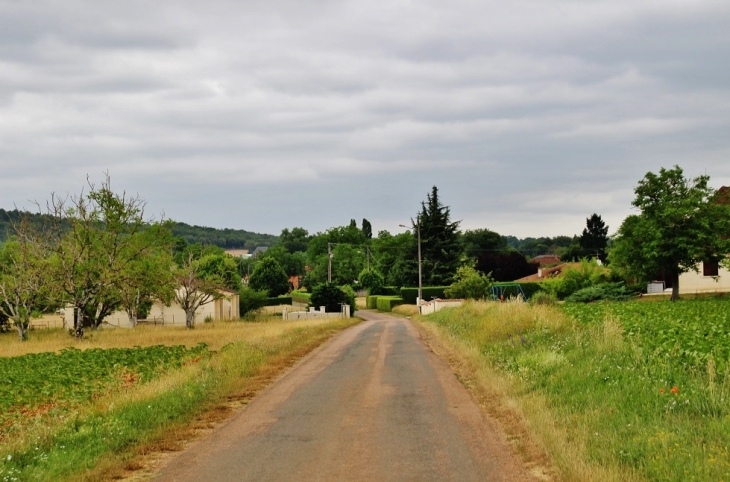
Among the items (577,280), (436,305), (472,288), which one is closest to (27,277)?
(436,305)

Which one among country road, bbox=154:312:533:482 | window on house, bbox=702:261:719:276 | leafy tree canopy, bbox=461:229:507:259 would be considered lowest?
country road, bbox=154:312:533:482

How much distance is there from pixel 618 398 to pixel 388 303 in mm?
75609

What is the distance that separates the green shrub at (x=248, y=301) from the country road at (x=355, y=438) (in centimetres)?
5433

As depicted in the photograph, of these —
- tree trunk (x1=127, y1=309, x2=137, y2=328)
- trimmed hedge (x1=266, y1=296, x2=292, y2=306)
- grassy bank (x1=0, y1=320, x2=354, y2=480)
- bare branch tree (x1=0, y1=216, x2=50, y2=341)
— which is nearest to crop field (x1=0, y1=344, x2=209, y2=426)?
grassy bank (x1=0, y1=320, x2=354, y2=480)

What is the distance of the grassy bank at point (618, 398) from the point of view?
25.1 ft

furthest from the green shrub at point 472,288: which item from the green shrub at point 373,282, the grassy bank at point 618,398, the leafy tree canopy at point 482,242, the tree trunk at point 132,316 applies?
the leafy tree canopy at point 482,242

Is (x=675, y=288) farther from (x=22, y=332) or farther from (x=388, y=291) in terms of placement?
(x=388, y=291)

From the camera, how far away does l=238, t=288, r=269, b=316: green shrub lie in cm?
7075

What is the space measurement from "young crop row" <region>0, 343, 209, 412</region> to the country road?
499cm

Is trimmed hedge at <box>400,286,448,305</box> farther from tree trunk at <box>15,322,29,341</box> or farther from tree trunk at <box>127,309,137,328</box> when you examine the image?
tree trunk at <box>15,322,29,341</box>

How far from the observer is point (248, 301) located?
234 feet

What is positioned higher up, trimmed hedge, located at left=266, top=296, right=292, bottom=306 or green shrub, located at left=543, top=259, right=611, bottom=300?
green shrub, located at left=543, top=259, right=611, bottom=300

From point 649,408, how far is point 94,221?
129ft

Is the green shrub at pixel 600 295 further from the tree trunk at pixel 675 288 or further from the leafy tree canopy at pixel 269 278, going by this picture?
the leafy tree canopy at pixel 269 278
